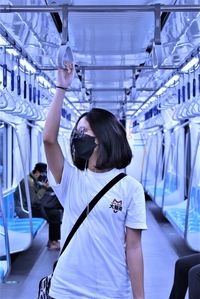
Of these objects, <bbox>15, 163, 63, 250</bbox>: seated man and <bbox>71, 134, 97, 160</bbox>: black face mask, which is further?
<bbox>15, 163, 63, 250</bbox>: seated man

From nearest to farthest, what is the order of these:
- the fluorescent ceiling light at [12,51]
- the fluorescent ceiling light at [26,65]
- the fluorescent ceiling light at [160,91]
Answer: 1. the fluorescent ceiling light at [12,51]
2. the fluorescent ceiling light at [26,65]
3. the fluorescent ceiling light at [160,91]

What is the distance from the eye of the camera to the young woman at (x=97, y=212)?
192 centimetres

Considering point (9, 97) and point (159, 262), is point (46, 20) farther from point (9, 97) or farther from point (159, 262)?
point (159, 262)

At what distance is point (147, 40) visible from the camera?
5.04m

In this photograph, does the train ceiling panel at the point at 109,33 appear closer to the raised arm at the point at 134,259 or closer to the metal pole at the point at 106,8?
→ the metal pole at the point at 106,8

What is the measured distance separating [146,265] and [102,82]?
314 centimetres

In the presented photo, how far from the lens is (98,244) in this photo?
1.92 m

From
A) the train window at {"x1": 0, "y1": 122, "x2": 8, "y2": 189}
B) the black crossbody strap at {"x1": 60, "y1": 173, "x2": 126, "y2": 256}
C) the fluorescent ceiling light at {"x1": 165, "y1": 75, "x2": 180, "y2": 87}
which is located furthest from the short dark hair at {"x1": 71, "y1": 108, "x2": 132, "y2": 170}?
the train window at {"x1": 0, "y1": 122, "x2": 8, "y2": 189}

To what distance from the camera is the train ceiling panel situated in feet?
11.2

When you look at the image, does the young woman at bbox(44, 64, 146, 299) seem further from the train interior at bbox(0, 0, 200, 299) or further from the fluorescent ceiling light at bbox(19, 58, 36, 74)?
the fluorescent ceiling light at bbox(19, 58, 36, 74)

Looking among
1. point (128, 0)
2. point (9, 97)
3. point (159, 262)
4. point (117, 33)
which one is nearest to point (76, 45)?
point (117, 33)

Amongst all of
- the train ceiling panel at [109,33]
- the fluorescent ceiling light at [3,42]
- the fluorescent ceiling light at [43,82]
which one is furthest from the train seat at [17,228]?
the train ceiling panel at [109,33]

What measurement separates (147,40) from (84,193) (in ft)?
11.0

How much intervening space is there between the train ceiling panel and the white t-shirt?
1452 millimetres
